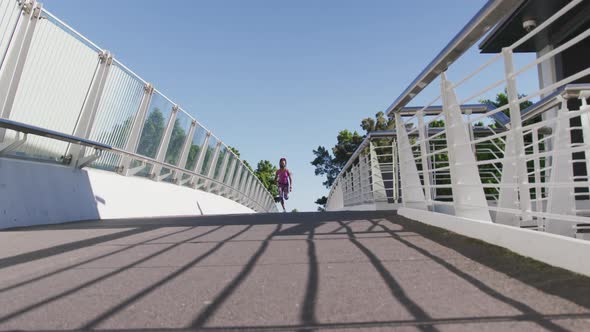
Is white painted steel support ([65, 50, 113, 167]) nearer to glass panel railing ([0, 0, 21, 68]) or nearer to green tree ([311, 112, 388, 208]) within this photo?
glass panel railing ([0, 0, 21, 68])

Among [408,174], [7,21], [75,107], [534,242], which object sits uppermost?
[7,21]

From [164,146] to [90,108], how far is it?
12.4ft

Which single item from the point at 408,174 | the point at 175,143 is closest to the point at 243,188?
the point at 175,143

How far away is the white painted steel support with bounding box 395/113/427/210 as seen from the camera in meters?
6.75

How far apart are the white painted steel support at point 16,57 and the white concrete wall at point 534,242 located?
214 inches

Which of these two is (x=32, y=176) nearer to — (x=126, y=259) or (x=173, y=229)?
(x=173, y=229)

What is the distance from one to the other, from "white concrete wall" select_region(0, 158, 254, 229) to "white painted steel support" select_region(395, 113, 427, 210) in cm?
503

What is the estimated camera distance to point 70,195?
7.97m

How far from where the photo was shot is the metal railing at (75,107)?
648 centimetres

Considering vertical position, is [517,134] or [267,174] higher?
[267,174]

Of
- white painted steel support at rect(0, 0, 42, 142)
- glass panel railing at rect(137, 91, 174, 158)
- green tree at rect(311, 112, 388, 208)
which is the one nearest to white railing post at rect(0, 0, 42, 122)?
white painted steel support at rect(0, 0, 42, 142)

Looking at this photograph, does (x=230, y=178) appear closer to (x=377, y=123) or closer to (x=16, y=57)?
(x=16, y=57)

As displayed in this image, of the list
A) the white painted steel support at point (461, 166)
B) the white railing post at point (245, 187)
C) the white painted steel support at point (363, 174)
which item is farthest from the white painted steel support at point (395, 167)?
the white railing post at point (245, 187)

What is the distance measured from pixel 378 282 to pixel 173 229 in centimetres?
403
